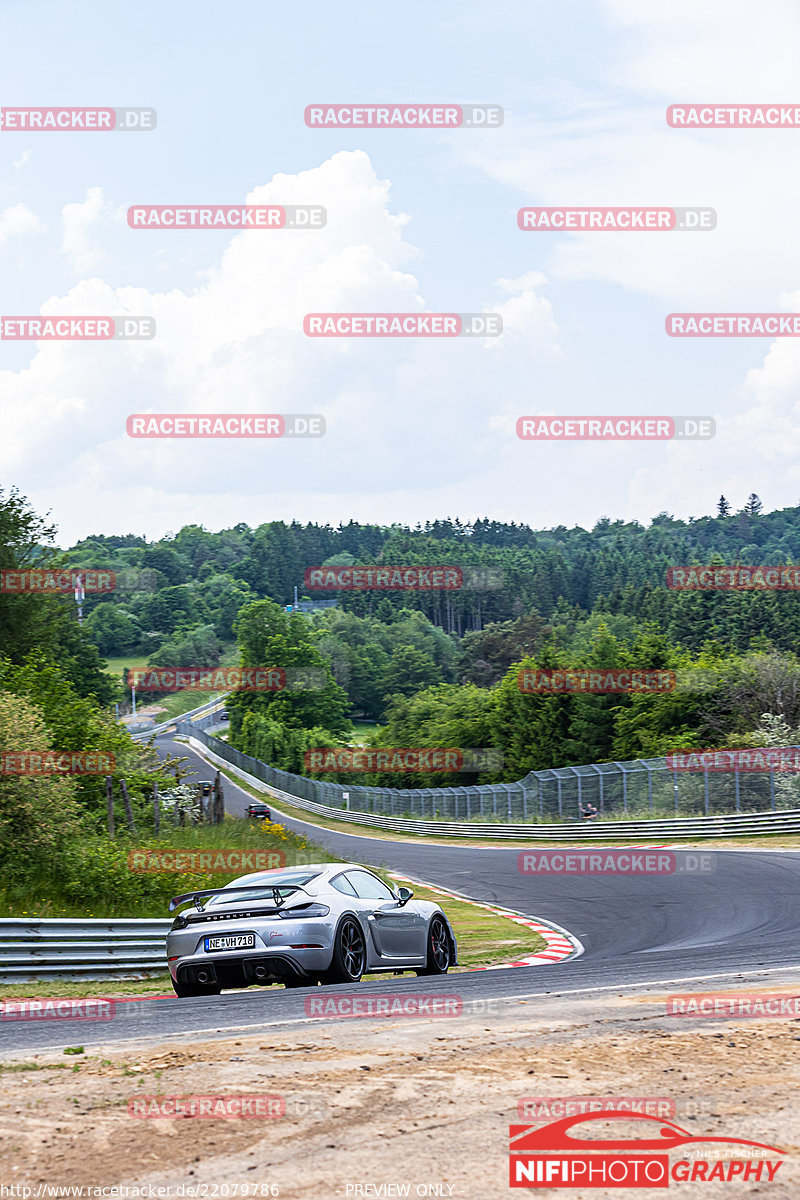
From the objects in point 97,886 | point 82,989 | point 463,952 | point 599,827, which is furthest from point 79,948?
point 599,827

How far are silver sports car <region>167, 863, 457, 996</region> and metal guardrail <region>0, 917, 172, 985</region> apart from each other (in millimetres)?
2568

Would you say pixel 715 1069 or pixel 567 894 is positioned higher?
pixel 715 1069

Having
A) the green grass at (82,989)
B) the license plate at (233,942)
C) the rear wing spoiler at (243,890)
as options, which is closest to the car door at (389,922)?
the rear wing spoiler at (243,890)

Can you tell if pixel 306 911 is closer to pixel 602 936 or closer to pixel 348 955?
pixel 348 955

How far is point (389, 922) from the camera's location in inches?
436

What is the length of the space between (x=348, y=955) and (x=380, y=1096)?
16.6ft

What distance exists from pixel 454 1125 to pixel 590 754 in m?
63.1

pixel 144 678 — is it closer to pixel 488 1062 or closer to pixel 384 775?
pixel 384 775

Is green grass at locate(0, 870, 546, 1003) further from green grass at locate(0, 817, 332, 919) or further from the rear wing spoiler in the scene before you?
green grass at locate(0, 817, 332, 919)

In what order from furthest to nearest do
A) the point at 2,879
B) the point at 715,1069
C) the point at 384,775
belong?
the point at 384,775 < the point at 2,879 < the point at 715,1069

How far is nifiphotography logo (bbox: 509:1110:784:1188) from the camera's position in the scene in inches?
168

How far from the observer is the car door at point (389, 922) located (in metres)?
10.9

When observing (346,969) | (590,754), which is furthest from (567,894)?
(590,754)

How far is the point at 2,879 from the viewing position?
15.1 m
